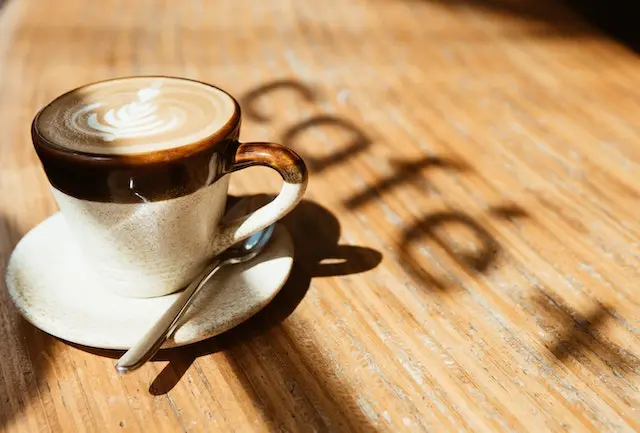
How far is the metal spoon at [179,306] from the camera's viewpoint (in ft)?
1.32

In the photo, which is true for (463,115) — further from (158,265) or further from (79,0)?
(79,0)

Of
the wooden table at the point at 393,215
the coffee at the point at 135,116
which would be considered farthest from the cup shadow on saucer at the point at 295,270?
the coffee at the point at 135,116

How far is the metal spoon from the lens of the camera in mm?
401

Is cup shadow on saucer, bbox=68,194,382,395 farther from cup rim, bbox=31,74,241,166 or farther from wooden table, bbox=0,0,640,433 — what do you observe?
cup rim, bbox=31,74,241,166

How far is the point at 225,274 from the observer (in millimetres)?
507

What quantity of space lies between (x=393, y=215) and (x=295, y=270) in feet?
0.44

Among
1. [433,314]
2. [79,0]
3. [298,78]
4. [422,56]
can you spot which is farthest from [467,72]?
[79,0]

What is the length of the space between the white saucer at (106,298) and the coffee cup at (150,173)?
0.02 metres

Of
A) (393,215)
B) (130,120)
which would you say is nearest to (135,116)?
(130,120)

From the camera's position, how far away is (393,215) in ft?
2.06

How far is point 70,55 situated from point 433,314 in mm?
698

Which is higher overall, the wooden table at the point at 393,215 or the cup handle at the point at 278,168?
the cup handle at the point at 278,168

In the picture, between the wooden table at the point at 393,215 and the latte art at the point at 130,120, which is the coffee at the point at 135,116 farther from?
the wooden table at the point at 393,215

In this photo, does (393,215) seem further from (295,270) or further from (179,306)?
(179,306)
